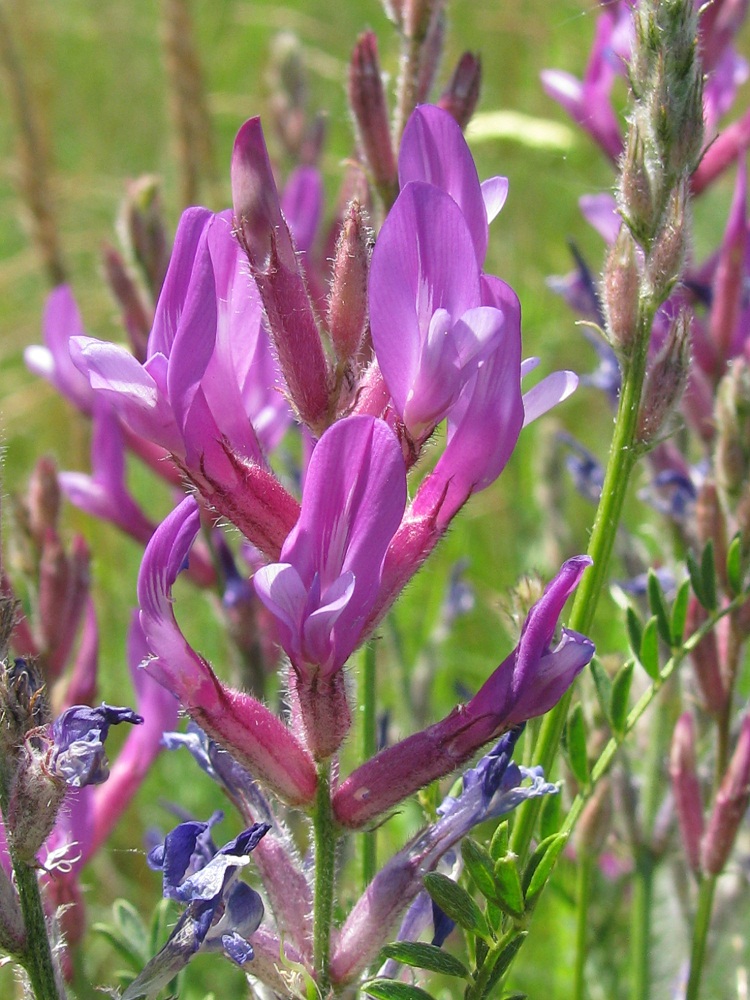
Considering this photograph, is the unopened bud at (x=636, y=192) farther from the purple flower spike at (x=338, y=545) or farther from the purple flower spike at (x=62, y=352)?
the purple flower spike at (x=62, y=352)

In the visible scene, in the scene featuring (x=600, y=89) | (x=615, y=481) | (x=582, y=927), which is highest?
(x=600, y=89)

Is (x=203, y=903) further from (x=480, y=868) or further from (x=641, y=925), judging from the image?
(x=641, y=925)

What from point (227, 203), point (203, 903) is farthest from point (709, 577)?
point (227, 203)

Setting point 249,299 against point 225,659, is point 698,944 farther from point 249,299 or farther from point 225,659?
point 225,659

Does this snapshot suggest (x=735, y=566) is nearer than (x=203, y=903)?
No

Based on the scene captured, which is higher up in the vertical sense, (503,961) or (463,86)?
(463,86)

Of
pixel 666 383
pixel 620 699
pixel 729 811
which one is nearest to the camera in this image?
pixel 666 383

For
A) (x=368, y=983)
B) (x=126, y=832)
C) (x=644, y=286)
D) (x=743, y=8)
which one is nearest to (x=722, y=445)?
(x=644, y=286)
